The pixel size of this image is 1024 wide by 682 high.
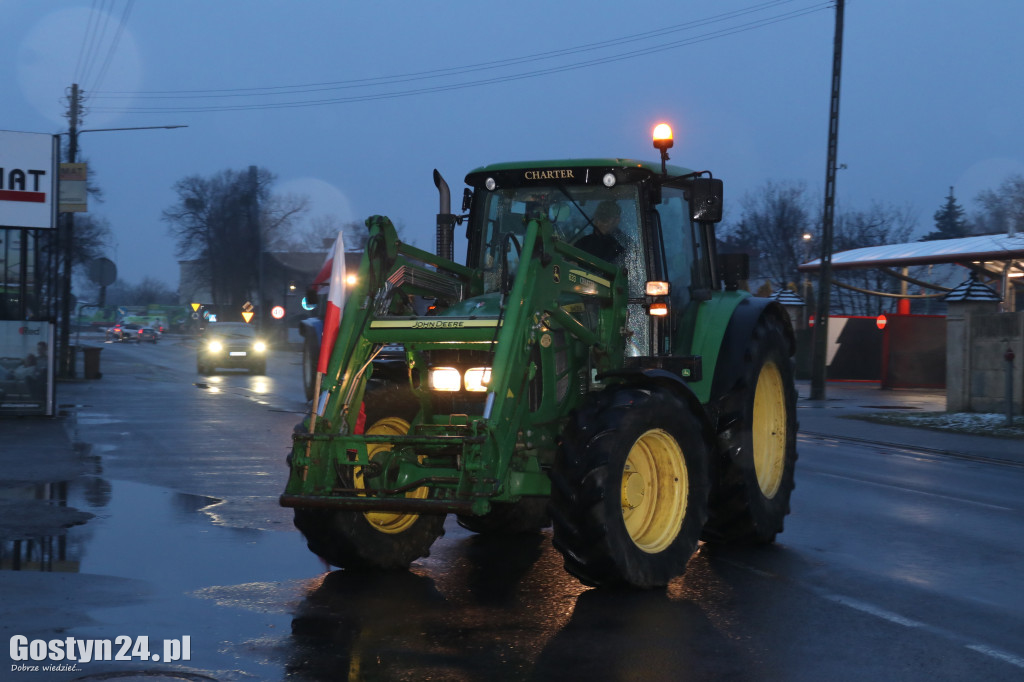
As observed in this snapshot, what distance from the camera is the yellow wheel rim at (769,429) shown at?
31.6 feet

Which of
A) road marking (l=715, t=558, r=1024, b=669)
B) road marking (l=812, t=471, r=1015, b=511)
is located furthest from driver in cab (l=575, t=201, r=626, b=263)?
road marking (l=812, t=471, r=1015, b=511)

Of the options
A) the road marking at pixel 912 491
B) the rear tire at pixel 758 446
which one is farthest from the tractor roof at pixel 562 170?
the road marking at pixel 912 491

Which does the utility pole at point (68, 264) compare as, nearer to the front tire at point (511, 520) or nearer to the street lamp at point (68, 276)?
the street lamp at point (68, 276)

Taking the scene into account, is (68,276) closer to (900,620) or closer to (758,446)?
(758,446)

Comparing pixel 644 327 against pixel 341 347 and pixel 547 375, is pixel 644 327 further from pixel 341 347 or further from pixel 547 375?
pixel 341 347

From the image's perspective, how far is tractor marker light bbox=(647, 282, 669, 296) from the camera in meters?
8.28

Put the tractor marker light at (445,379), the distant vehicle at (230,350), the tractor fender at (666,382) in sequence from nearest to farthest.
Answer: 1. the tractor fender at (666,382)
2. the tractor marker light at (445,379)
3. the distant vehicle at (230,350)

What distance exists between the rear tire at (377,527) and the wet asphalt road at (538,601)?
0.44 ft

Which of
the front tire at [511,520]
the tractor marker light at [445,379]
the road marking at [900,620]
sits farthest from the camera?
the front tire at [511,520]

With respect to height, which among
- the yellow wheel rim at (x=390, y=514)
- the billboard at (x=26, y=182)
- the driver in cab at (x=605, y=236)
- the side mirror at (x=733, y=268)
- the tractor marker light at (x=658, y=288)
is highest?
the billboard at (x=26, y=182)

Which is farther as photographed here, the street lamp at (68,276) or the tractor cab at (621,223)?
the street lamp at (68,276)

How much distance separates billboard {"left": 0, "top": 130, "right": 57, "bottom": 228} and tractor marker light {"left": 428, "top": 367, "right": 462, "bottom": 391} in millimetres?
14882

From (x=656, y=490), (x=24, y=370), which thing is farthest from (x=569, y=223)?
(x=24, y=370)

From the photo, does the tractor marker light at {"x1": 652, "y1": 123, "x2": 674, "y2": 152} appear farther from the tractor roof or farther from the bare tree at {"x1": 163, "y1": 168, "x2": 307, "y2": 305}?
the bare tree at {"x1": 163, "y1": 168, "x2": 307, "y2": 305}
